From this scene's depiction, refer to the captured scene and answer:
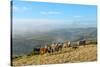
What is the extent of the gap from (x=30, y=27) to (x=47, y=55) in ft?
1.37

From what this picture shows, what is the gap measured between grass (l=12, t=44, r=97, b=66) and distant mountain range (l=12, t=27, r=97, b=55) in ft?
0.35

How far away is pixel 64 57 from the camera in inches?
97.4

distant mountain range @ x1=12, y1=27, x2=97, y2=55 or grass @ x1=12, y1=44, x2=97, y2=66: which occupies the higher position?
distant mountain range @ x1=12, y1=27, x2=97, y2=55

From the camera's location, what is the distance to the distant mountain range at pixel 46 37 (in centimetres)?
230

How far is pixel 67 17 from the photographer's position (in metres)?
2.50

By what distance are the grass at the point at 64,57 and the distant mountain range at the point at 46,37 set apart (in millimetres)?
107

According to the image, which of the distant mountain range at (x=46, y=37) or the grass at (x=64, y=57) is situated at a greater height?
the distant mountain range at (x=46, y=37)

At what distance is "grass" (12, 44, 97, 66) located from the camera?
2.33 meters

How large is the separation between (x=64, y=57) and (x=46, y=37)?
0.36 metres

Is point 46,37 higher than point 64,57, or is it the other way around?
point 46,37

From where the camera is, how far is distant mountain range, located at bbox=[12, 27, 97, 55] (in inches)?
90.7

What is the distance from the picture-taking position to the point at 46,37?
242cm
